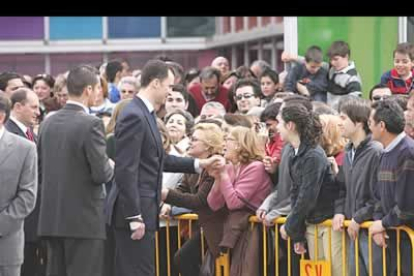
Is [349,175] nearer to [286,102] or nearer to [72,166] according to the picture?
[286,102]

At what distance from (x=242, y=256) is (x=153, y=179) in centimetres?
110

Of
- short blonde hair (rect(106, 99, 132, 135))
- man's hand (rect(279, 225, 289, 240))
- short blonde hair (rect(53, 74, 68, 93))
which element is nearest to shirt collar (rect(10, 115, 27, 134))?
short blonde hair (rect(106, 99, 132, 135))

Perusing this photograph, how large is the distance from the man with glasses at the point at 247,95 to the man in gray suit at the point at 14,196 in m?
3.84

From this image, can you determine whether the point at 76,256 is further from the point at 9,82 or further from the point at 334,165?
the point at 9,82

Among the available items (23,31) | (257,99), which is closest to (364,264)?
(257,99)

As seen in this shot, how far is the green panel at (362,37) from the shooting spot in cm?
1388

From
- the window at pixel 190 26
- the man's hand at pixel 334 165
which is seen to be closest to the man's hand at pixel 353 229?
the man's hand at pixel 334 165

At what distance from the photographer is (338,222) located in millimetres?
9422

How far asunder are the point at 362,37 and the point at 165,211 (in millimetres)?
4105

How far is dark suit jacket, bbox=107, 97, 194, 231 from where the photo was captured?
9.49 metres

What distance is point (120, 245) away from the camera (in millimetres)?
9711

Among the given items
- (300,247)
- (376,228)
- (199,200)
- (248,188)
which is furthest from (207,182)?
(376,228)

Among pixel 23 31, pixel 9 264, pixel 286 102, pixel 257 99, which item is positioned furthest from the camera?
pixel 23 31

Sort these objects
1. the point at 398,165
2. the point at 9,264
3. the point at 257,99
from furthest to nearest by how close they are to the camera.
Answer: the point at 257,99 < the point at 9,264 < the point at 398,165
